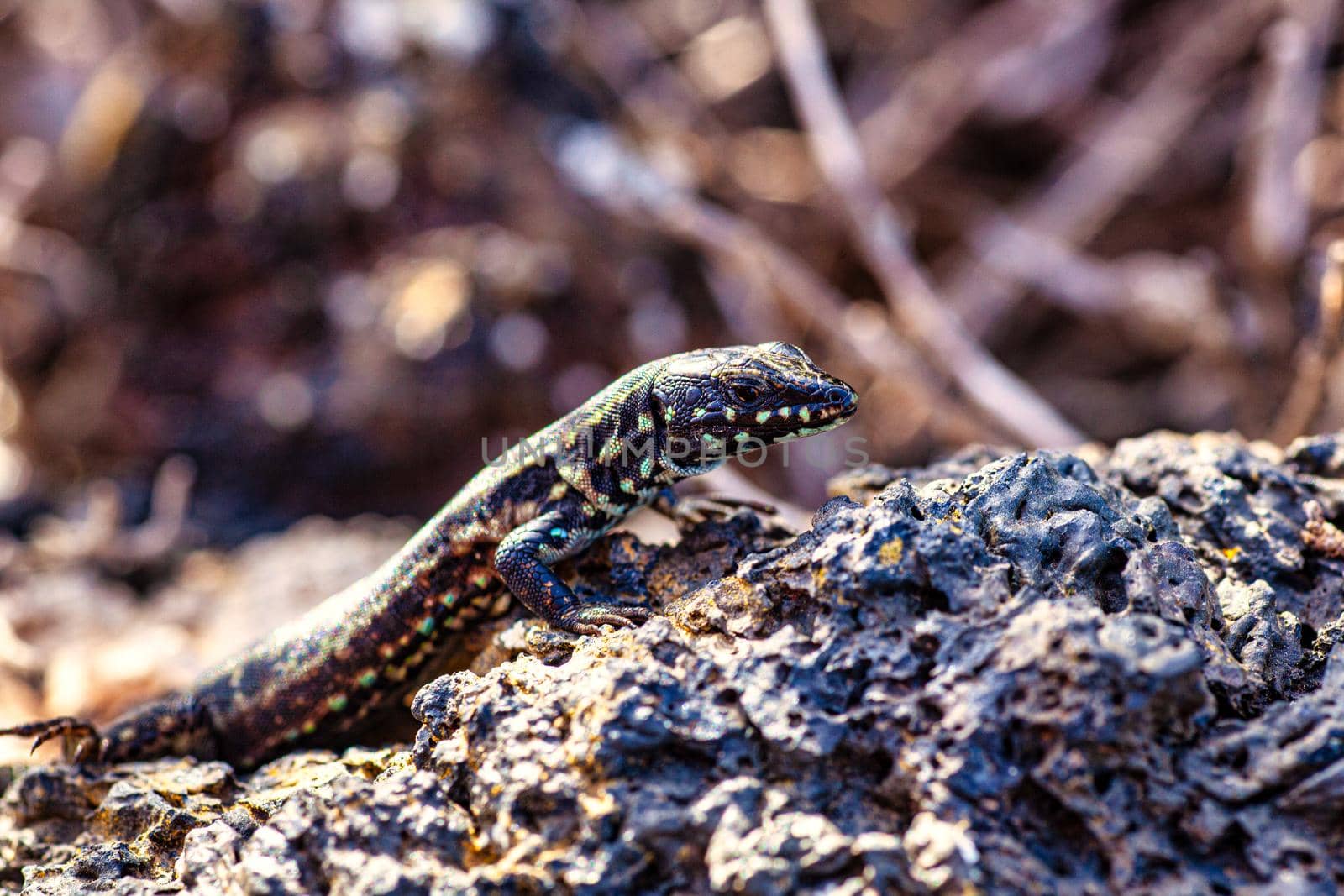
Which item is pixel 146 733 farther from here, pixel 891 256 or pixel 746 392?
pixel 891 256

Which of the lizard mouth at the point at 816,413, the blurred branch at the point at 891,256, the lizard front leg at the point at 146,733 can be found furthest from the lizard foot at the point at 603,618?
the blurred branch at the point at 891,256

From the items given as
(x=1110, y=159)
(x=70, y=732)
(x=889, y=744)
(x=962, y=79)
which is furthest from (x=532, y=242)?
(x=889, y=744)

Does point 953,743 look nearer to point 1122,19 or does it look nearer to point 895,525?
point 895,525

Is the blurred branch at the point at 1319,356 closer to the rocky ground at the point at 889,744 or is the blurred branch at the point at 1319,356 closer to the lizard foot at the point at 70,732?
the rocky ground at the point at 889,744

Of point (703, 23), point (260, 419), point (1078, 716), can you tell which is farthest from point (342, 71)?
point (1078, 716)

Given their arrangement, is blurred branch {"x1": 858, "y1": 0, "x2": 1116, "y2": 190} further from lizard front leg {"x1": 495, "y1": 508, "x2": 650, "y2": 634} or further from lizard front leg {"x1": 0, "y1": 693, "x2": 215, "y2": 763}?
lizard front leg {"x1": 0, "y1": 693, "x2": 215, "y2": 763}

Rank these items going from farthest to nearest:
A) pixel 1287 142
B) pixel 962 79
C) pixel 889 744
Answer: pixel 962 79
pixel 1287 142
pixel 889 744
